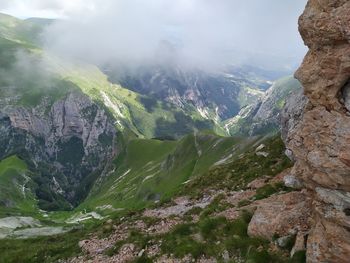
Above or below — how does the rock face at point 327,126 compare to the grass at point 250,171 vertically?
above

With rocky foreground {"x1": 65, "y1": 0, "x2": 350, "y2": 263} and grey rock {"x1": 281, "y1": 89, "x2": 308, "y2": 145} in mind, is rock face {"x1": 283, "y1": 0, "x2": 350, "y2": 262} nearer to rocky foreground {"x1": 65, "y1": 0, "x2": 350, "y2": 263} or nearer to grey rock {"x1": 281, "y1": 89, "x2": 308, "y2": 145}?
rocky foreground {"x1": 65, "y1": 0, "x2": 350, "y2": 263}

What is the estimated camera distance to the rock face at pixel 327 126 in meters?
21.6

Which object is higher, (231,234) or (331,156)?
(331,156)

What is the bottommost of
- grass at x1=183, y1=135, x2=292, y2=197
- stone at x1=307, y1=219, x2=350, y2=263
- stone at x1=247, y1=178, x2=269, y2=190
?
grass at x1=183, y1=135, x2=292, y2=197

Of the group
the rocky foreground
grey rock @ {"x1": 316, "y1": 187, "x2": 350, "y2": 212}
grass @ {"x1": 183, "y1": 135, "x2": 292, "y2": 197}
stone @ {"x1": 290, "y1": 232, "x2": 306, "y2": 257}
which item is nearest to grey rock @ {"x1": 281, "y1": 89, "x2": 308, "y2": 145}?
grass @ {"x1": 183, "y1": 135, "x2": 292, "y2": 197}

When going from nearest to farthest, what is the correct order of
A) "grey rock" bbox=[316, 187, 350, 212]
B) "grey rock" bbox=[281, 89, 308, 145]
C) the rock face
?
the rock face, "grey rock" bbox=[316, 187, 350, 212], "grey rock" bbox=[281, 89, 308, 145]

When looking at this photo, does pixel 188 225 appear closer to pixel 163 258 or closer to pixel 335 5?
pixel 163 258

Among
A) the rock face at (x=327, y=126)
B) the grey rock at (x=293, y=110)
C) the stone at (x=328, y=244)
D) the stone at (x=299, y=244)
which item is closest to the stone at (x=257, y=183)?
the grey rock at (x=293, y=110)

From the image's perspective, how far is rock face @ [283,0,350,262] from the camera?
70.9ft

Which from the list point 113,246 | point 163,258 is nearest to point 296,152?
point 163,258

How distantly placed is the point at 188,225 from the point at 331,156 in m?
14.9

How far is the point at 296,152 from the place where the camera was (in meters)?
25.5

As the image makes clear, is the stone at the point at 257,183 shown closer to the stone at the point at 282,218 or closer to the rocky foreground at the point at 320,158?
the stone at the point at 282,218

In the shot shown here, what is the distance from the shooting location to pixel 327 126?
22.7 metres
